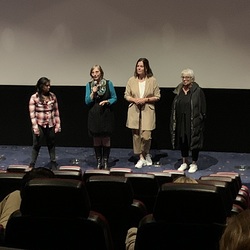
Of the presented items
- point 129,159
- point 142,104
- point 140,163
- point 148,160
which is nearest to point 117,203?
point 142,104

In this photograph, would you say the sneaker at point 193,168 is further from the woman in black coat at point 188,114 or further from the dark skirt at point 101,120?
the dark skirt at point 101,120

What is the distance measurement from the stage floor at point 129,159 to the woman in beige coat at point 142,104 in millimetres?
280

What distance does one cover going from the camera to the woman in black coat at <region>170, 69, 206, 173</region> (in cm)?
599

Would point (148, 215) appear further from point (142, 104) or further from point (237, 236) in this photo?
point (142, 104)

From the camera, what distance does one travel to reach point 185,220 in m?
2.21

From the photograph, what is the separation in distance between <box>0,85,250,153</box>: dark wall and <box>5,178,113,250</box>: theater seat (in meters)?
4.99

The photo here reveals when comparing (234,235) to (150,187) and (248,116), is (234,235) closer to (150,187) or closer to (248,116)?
(150,187)

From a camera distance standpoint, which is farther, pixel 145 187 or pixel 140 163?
pixel 140 163

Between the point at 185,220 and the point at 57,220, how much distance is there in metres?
0.55

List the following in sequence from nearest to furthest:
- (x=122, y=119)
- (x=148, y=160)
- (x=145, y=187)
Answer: (x=145, y=187) < (x=148, y=160) < (x=122, y=119)

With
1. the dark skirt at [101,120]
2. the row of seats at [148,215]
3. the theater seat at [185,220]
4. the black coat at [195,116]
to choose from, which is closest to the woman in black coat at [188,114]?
the black coat at [195,116]

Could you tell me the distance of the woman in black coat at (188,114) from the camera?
236 inches

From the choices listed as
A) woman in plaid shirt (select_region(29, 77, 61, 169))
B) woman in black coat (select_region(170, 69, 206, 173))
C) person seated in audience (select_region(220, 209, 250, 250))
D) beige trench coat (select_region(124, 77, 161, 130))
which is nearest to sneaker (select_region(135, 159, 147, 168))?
beige trench coat (select_region(124, 77, 161, 130))

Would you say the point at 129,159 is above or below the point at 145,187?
below
